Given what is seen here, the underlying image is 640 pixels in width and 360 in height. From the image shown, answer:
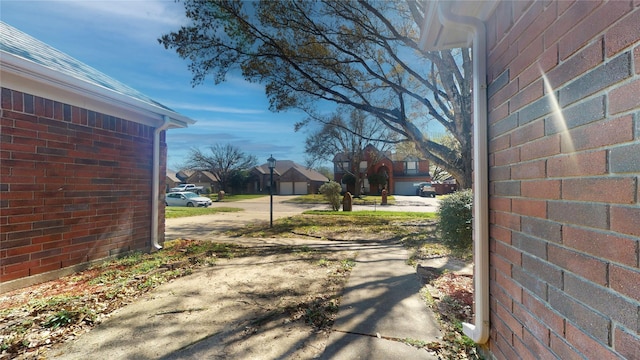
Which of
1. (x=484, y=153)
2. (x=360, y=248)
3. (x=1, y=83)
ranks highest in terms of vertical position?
(x=1, y=83)

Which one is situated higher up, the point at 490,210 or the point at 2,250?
the point at 490,210

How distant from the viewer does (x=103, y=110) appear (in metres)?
4.77

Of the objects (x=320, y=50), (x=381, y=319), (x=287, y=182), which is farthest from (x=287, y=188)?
(x=381, y=319)

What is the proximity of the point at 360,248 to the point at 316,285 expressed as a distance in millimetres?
3075

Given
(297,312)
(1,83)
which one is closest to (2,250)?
(1,83)

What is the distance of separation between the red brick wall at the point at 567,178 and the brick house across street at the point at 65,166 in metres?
5.10

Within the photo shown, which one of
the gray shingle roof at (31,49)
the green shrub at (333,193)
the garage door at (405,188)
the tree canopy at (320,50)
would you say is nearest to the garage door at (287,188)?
the garage door at (405,188)

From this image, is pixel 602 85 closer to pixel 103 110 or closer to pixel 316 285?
pixel 316 285

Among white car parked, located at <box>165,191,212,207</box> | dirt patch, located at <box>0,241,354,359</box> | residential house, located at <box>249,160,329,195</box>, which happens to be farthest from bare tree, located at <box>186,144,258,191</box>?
dirt patch, located at <box>0,241,354,359</box>

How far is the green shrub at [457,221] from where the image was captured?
Result: 4520 millimetres

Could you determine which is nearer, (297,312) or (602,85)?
(602,85)

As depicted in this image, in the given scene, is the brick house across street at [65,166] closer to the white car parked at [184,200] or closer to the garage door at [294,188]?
the white car parked at [184,200]

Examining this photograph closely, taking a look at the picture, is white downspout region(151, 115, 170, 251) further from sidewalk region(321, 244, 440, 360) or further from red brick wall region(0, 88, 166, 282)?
sidewalk region(321, 244, 440, 360)

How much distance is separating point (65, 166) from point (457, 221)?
627 cm
